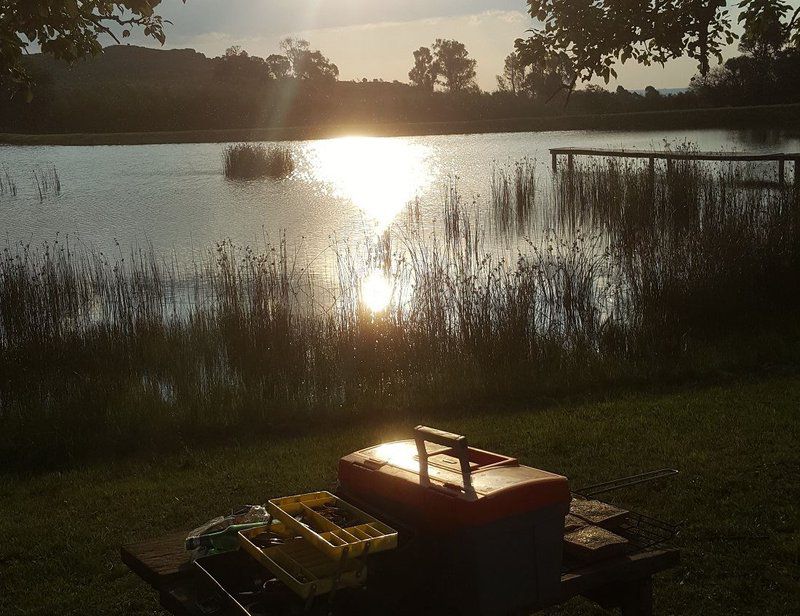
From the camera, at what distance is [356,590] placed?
272cm

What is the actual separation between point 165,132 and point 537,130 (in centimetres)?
1694

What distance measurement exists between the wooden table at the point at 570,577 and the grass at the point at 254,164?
2296cm

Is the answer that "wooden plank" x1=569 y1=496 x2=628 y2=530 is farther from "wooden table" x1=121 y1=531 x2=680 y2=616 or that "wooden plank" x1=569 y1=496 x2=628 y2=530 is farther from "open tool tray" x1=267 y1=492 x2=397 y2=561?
"open tool tray" x1=267 y1=492 x2=397 y2=561

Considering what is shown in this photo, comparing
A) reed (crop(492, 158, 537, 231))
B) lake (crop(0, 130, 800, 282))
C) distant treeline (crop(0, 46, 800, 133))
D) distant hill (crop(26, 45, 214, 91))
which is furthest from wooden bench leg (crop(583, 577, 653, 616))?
distant hill (crop(26, 45, 214, 91))

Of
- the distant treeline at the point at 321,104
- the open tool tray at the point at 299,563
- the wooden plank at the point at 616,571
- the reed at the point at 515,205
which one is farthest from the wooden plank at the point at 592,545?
the distant treeline at the point at 321,104

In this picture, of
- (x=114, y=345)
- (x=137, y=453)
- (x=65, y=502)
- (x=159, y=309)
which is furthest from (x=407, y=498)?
(x=159, y=309)

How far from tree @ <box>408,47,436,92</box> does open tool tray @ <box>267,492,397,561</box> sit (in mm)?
70309

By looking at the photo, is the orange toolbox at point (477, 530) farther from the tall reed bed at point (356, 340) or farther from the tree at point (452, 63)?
the tree at point (452, 63)

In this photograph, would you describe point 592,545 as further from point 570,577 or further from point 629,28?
point 629,28

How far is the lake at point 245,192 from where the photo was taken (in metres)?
16.8

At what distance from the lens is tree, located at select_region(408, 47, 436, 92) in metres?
72.1

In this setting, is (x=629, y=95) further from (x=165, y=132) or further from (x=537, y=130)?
(x=165, y=132)

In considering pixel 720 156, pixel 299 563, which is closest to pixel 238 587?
pixel 299 563

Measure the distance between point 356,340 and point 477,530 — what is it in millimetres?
5473
